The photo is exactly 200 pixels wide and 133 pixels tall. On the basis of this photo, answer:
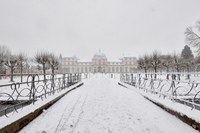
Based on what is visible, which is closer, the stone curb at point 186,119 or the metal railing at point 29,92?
the stone curb at point 186,119

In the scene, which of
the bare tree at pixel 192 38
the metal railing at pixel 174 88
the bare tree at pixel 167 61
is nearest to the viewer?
the metal railing at pixel 174 88

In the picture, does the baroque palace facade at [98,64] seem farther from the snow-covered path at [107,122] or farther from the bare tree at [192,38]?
the snow-covered path at [107,122]

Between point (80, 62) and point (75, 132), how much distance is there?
323 ft

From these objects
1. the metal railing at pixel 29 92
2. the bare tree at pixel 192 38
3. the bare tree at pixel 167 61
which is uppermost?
the bare tree at pixel 192 38

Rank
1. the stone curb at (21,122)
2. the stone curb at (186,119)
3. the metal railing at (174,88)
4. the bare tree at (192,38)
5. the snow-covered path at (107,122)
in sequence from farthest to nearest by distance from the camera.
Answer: the bare tree at (192,38)
the metal railing at (174,88)
the snow-covered path at (107,122)
the stone curb at (186,119)
the stone curb at (21,122)

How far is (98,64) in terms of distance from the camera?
313 ft

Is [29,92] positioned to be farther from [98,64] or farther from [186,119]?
[98,64]

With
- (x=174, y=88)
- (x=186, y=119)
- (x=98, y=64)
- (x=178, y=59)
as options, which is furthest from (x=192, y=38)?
(x=98, y=64)

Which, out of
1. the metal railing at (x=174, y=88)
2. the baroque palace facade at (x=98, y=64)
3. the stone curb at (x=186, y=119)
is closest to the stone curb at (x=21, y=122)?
the stone curb at (x=186, y=119)

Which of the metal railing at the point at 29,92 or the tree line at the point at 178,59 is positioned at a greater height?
the tree line at the point at 178,59

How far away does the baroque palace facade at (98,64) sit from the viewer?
95.6m

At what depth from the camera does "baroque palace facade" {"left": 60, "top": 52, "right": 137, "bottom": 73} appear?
9556cm

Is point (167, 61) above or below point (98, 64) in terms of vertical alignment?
below

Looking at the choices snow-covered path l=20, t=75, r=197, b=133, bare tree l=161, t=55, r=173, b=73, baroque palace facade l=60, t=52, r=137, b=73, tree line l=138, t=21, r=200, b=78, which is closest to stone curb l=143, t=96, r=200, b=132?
snow-covered path l=20, t=75, r=197, b=133
